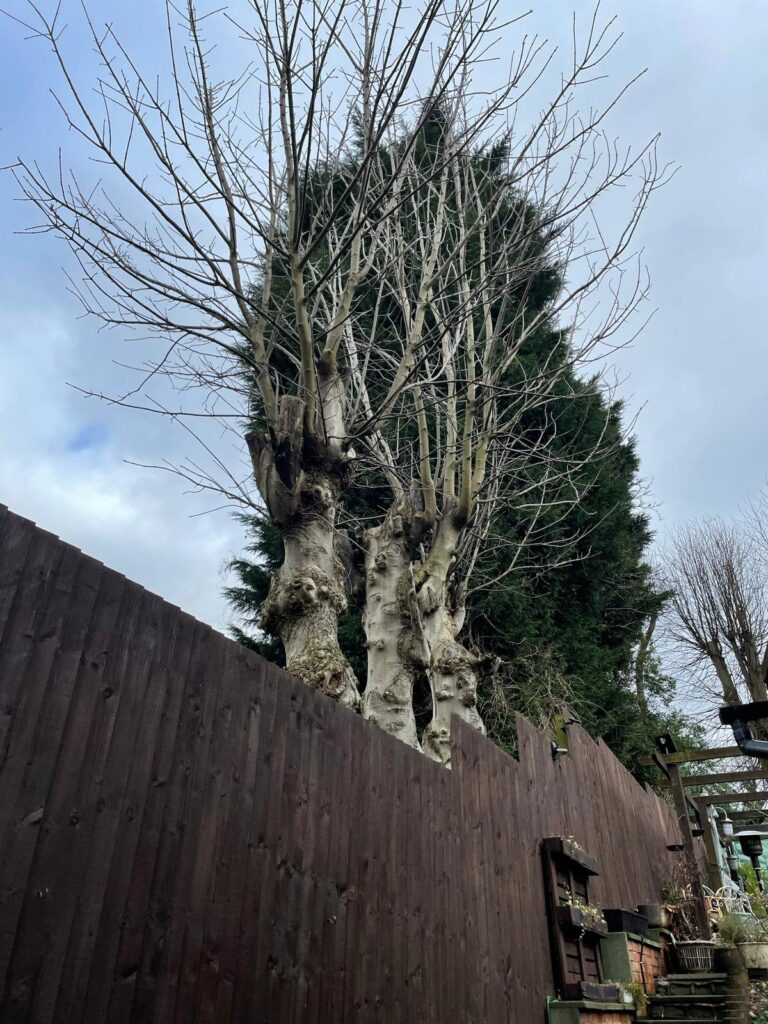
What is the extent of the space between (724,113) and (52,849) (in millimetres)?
8211

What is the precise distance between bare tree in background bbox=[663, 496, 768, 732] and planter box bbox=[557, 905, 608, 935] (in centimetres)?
1186

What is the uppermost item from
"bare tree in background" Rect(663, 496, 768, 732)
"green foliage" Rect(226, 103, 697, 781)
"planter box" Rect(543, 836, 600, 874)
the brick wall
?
"bare tree in background" Rect(663, 496, 768, 732)

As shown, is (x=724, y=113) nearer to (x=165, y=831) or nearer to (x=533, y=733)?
(x=533, y=733)

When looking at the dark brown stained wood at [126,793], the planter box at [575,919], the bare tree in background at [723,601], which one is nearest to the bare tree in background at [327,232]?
the planter box at [575,919]

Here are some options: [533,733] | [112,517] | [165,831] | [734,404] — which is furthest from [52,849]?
[734,404]

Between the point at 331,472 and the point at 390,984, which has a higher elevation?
the point at 331,472

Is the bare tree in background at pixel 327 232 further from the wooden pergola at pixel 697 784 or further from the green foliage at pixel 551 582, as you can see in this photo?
the wooden pergola at pixel 697 784

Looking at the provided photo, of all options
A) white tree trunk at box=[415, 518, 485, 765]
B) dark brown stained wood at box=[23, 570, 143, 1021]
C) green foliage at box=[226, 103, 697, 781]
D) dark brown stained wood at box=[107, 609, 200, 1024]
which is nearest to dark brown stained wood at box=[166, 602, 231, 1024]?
dark brown stained wood at box=[107, 609, 200, 1024]

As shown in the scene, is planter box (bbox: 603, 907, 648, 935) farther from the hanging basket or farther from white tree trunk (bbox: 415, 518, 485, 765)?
Result: the hanging basket

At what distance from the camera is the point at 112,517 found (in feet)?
25.8

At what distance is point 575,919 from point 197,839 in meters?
3.45

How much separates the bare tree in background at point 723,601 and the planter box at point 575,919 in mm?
11859

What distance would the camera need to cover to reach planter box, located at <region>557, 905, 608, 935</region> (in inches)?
187

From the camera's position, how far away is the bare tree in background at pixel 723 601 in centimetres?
1590
